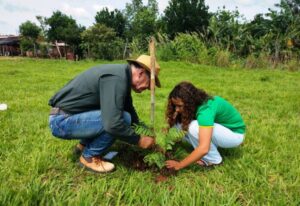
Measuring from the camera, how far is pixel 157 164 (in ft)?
10.5

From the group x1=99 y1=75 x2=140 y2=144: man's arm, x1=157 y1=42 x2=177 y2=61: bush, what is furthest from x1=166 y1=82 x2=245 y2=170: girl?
x1=157 y1=42 x2=177 y2=61: bush

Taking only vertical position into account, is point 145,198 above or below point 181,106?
below

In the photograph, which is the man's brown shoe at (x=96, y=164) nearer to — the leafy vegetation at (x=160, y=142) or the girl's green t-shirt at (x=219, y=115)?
the leafy vegetation at (x=160, y=142)

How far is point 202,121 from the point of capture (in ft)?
10.7

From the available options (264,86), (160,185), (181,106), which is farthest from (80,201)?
(264,86)

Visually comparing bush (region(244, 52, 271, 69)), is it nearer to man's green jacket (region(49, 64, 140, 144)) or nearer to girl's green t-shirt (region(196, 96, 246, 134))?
girl's green t-shirt (region(196, 96, 246, 134))

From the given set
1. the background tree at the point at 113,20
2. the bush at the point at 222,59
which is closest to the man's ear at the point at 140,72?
the bush at the point at 222,59

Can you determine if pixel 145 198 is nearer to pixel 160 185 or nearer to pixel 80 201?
pixel 160 185

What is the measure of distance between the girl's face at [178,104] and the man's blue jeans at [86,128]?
1.62 ft

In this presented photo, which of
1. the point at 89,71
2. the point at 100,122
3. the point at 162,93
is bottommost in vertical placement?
the point at 162,93

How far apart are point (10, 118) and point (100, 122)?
2.76 meters

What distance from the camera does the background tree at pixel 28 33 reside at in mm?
38594

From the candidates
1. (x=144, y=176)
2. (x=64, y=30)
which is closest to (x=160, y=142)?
(x=144, y=176)

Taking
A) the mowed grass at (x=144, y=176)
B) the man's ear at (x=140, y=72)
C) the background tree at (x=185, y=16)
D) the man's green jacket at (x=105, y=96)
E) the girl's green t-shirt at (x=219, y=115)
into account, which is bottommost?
the mowed grass at (x=144, y=176)
